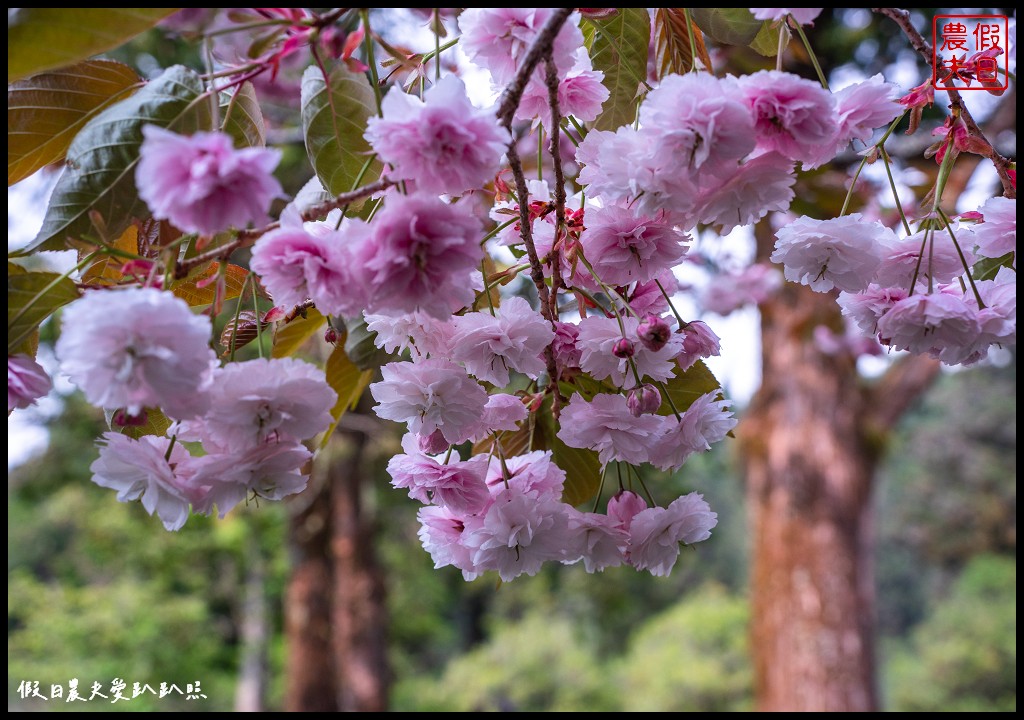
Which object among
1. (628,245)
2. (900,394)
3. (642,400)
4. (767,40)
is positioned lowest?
(642,400)

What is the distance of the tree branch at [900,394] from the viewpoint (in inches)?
123

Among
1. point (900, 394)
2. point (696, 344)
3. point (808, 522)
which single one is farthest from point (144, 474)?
point (900, 394)

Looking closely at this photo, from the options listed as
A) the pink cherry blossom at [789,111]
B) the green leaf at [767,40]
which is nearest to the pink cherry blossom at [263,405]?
the pink cherry blossom at [789,111]

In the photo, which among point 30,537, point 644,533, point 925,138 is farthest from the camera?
point 30,537

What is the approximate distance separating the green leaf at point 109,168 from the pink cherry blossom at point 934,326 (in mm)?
500

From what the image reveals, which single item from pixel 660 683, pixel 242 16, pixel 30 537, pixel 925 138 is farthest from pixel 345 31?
pixel 30 537

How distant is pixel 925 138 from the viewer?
3.06m

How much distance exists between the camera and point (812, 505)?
2869mm

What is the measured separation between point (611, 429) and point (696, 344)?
91 mm

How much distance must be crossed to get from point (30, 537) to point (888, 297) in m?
9.16

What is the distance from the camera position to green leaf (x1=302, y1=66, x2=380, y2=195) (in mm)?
550

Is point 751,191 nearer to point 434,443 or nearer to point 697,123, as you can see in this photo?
point 697,123

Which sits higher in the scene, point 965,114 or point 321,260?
point 965,114

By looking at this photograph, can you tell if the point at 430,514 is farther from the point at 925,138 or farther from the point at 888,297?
the point at 925,138
